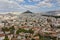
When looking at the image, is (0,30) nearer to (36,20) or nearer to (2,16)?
(2,16)

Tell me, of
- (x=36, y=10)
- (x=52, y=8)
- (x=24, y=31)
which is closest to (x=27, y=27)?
(x=24, y=31)

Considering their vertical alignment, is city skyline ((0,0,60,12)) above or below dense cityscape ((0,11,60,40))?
above

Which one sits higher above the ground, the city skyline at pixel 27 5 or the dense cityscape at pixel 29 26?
the city skyline at pixel 27 5

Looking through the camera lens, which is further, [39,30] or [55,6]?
[55,6]

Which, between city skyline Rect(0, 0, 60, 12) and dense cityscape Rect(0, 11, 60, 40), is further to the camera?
city skyline Rect(0, 0, 60, 12)

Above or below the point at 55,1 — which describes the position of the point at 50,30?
below

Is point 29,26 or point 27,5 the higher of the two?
point 27,5

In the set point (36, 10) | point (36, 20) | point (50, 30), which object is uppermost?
point (36, 10)

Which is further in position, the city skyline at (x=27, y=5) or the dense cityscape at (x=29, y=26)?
the city skyline at (x=27, y=5)
